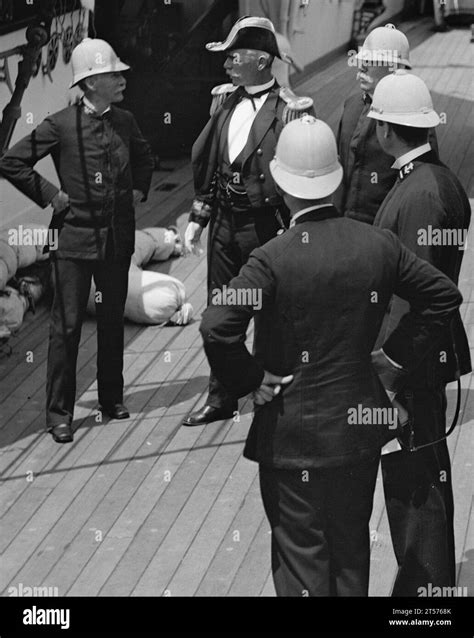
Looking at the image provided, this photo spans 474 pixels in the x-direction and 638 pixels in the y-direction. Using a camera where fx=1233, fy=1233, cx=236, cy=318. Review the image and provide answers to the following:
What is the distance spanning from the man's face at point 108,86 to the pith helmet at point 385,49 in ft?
3.99

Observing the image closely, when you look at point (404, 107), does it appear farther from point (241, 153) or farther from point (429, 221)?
point (241, 153)

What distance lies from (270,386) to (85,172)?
2710 millimetres

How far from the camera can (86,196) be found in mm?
6449

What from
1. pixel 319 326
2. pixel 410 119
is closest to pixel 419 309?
pixel 319 326

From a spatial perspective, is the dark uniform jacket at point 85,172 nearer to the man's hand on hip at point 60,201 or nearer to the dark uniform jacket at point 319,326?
the man's hand on hip at point 60,201

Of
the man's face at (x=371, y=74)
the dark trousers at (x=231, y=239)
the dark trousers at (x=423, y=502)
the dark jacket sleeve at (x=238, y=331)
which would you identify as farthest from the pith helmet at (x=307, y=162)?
the dark trousers at (x=231, y=239)

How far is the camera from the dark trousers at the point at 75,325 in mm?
6488

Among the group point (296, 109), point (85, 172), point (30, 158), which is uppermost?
point (296, 109)

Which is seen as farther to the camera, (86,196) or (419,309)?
(86,196)

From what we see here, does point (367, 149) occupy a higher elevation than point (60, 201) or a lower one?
higher

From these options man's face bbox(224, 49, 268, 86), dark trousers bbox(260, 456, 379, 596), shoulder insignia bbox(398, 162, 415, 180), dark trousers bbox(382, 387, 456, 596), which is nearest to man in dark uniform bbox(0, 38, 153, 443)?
man's face bbox(224, 49, 268, 86)

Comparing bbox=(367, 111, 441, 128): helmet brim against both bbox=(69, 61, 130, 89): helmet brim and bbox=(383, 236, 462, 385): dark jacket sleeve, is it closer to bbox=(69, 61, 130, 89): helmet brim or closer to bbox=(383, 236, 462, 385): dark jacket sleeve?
bbox=(383, 236, 462, 385): dark jacket sleeve

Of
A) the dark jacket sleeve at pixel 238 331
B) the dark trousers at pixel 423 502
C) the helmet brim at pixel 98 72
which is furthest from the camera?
the helmet brim at pixel 98 72

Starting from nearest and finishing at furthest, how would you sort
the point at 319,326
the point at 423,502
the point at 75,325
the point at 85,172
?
the point at 319,326
the point at 423,502
the point at 85,172
the point at 75,325
